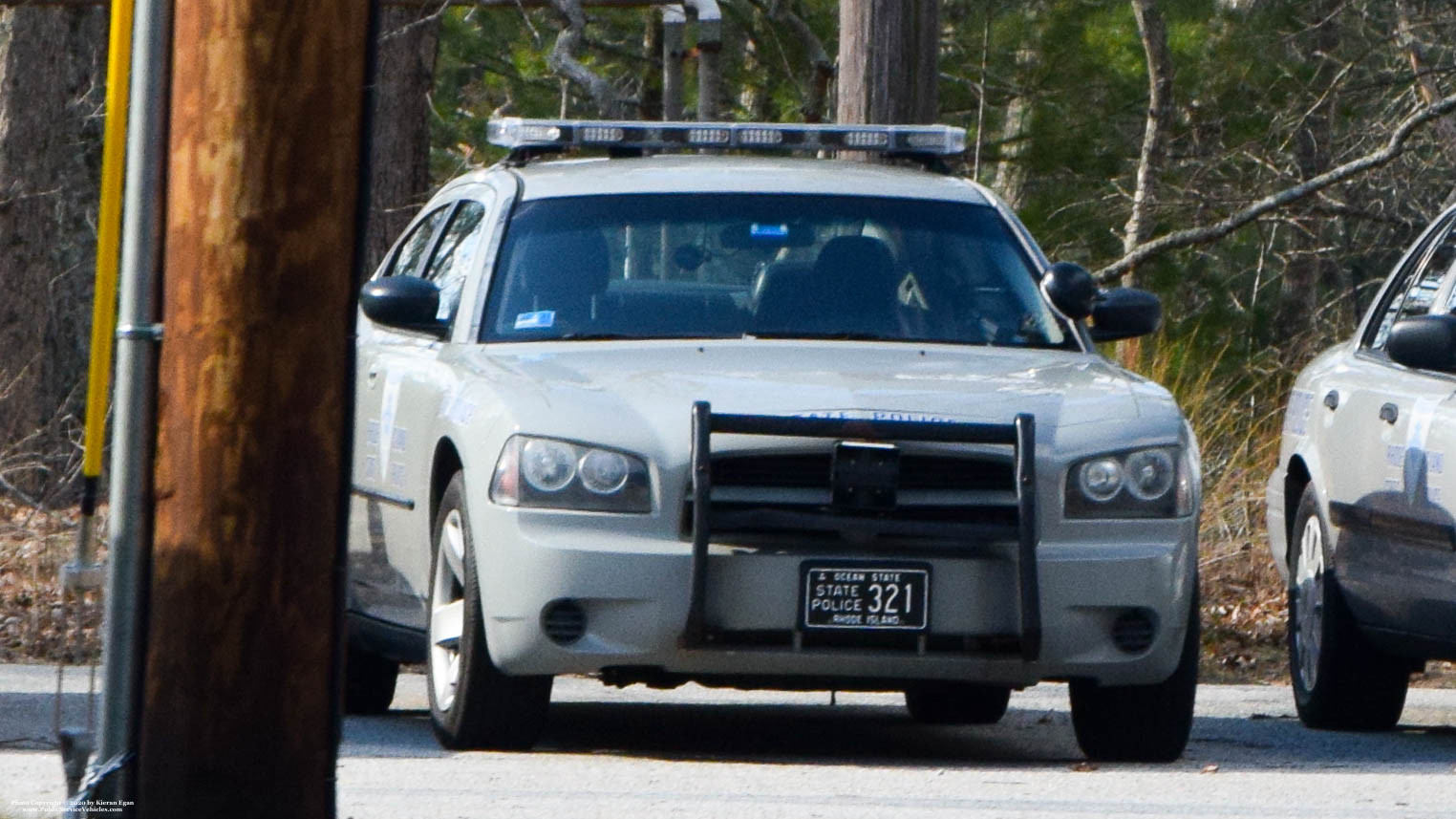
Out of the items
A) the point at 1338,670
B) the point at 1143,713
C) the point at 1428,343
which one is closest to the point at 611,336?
the point at 1143,713

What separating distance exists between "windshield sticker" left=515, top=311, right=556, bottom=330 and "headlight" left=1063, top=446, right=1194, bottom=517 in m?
1.66

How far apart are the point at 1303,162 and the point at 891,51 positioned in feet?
39.5

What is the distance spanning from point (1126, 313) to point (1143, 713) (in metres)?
1.38

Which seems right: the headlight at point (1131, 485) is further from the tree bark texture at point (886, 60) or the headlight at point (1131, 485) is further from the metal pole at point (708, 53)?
the metal pole at point (708, 53)

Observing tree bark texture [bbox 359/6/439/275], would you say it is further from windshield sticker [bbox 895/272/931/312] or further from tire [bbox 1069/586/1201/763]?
tire [bbox 1069/586/1201/763]

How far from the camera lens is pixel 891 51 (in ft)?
38.3

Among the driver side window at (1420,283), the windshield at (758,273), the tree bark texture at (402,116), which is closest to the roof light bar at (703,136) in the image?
the windshield at (758,273)

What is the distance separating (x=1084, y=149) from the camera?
66.6ft

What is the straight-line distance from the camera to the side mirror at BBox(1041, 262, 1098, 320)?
7777mm

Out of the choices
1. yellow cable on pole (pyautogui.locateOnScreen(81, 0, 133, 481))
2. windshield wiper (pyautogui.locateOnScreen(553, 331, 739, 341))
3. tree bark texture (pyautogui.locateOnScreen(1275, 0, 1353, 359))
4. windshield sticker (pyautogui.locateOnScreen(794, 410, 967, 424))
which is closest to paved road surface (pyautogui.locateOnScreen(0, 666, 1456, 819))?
windshield sticker (pyautogui.locateOnScreen(794, 410, 967, 424))

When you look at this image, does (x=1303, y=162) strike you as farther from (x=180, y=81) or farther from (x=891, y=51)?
(x=180, y=81)

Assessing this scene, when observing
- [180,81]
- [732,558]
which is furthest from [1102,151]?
[180,81]

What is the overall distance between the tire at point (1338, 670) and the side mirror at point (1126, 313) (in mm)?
1014

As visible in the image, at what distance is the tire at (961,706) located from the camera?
8.45 m
